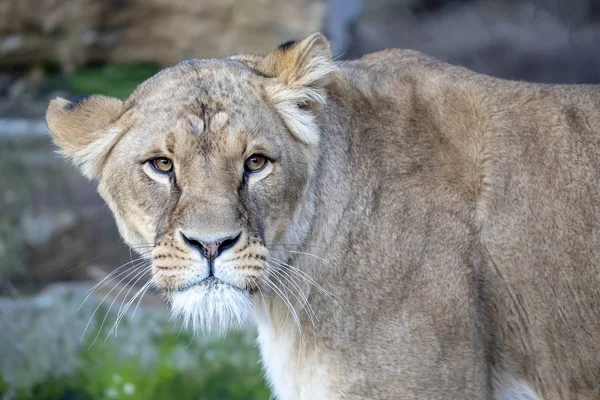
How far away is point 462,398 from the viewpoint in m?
3.39

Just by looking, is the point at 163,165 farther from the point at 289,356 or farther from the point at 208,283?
the point at 289,356

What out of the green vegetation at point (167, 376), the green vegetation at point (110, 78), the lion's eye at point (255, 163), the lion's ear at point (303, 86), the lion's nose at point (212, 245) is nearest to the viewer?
the lion's nose at point (212, 245)

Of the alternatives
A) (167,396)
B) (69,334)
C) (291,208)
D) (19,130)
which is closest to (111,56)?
(19,130)

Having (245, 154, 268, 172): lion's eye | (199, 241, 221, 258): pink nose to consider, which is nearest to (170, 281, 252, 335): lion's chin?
(199, 241, 221, 258): pink nose

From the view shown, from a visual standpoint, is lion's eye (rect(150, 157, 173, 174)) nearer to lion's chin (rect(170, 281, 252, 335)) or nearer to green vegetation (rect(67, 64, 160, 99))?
lion's chin (rect(170, 281, 252, 335))

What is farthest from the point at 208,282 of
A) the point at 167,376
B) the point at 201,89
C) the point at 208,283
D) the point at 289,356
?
the point at 167,376

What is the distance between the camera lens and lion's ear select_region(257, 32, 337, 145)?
346 centimetres

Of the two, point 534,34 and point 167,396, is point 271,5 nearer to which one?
point 534,34

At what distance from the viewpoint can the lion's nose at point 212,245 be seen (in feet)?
10.2

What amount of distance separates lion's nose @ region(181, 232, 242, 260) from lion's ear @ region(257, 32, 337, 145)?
0.56 metres

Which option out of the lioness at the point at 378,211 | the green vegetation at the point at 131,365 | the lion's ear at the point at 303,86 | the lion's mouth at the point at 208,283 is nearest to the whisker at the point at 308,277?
the lioness at the point at 378,211

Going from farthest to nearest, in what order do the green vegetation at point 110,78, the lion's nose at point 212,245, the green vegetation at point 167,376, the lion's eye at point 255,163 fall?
the green vegetation at point 110,78
the green vegetation at point 167,376
the lion's eye at point 255,163
the lion's nose at point 212,245

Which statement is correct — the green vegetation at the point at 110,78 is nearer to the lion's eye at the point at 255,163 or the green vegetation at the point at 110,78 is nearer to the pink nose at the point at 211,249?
the lion's eye at the point at 255,163

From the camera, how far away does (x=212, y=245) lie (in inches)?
122
